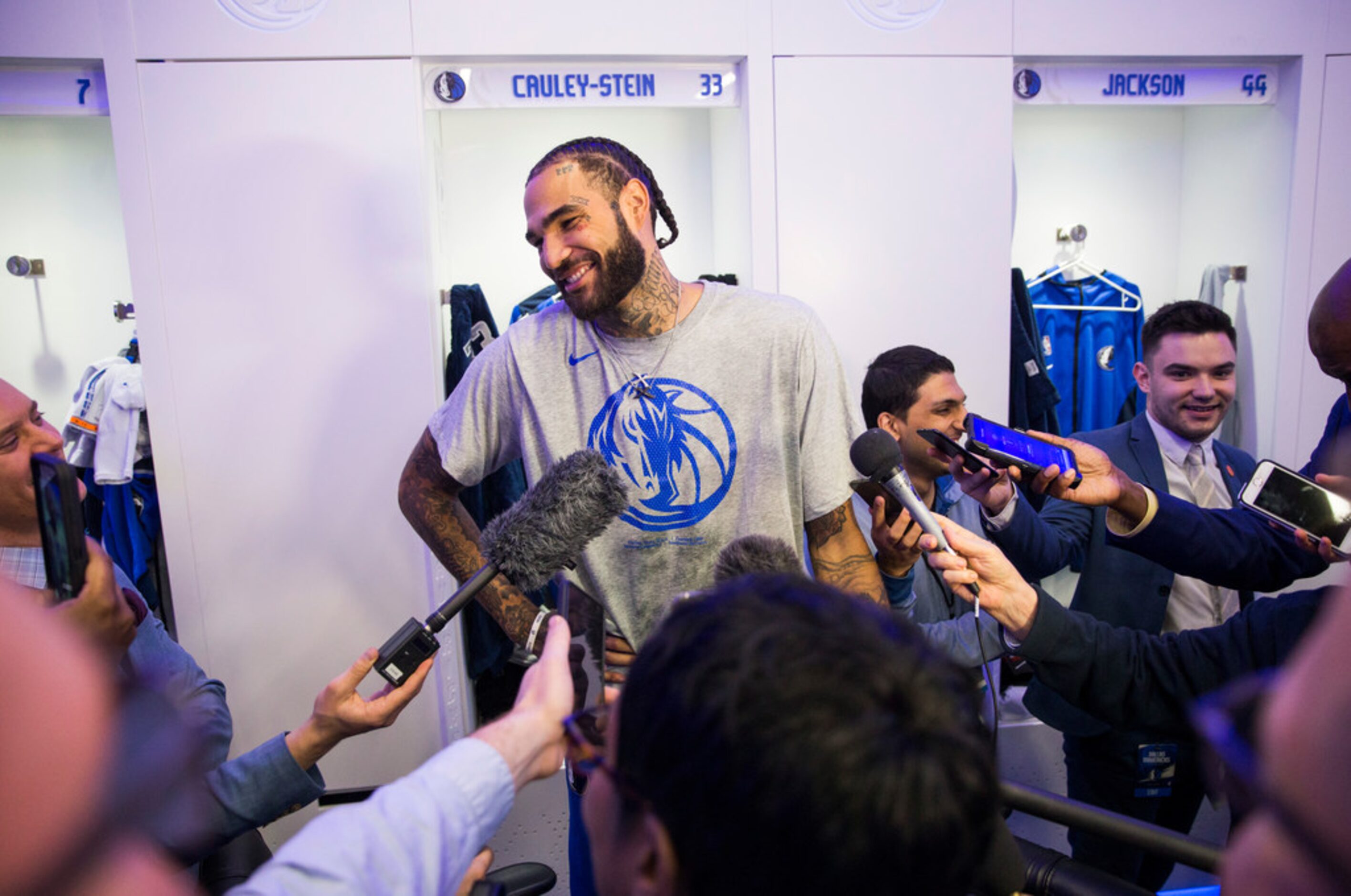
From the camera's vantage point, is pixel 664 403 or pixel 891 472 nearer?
pixel 891 472

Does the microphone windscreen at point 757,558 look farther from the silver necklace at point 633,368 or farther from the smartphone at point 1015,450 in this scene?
the smartphone at point 1015,450

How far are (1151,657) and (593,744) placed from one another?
102cm

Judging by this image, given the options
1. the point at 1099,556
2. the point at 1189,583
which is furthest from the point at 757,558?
the point at 1189,583

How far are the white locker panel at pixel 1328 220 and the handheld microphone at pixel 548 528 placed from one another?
113 inches

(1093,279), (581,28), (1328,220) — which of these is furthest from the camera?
(1093,279)

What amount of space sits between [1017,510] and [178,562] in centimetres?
249

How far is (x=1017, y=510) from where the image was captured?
1796 millimetres

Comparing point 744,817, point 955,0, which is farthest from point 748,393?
point 955,0

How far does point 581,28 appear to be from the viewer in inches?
91.5

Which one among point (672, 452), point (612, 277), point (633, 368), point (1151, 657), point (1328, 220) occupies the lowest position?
point (1151, 657)


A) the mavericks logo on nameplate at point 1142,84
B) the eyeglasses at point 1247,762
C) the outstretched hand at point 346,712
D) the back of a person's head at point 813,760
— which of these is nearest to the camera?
the eyeglasses at point 1247,762

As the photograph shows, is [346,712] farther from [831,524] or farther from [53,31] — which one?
[53,31]

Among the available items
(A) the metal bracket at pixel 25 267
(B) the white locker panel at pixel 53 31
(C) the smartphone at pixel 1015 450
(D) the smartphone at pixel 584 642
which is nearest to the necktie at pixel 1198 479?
(C) the smartphone at pixel 1015 450

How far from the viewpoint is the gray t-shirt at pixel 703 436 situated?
1.41 m
